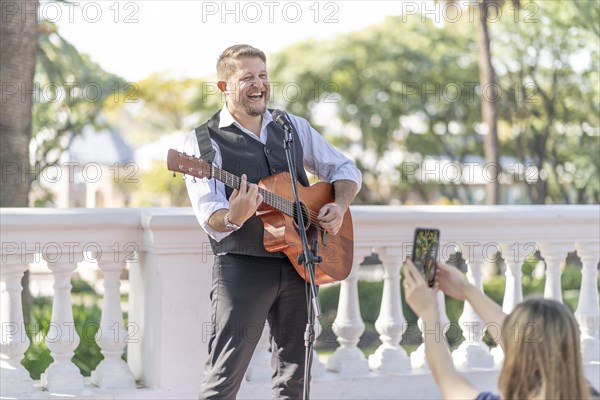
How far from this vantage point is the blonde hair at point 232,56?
438 centimetres

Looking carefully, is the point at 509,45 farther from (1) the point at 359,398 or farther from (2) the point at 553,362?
(2) the point at 553,362

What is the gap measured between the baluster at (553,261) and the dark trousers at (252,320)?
5.75ft

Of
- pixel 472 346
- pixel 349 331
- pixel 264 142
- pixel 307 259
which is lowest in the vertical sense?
pixel 472 346

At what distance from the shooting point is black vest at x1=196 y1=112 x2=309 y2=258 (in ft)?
14.3

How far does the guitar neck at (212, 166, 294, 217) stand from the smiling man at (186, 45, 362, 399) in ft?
0.28

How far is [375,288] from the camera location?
58.0 ft

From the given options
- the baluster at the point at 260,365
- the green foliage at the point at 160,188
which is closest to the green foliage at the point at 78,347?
the baluster at the point at 260,365

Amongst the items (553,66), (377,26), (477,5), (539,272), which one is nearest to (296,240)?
(477,5)

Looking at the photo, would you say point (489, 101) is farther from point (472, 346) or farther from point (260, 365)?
point (260, 365)

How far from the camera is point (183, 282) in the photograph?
497 centimetres

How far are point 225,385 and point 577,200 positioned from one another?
23.7m

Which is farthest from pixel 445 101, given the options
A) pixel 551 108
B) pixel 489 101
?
pixel 489 101

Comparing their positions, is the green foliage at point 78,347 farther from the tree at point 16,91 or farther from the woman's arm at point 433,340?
the woman's arm at point 433,340

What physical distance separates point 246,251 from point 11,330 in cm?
123
